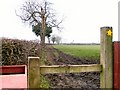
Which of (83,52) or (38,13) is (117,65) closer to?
(83,52)

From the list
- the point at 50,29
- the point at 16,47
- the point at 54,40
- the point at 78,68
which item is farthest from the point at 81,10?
the point at 78,68

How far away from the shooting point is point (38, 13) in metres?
18.9

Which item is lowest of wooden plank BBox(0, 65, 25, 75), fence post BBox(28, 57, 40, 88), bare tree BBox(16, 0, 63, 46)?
wooden plank BBox(0, 65, 25, 75)

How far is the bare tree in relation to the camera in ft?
59.7

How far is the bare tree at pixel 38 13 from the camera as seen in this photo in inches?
717

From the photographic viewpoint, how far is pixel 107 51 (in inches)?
77.3

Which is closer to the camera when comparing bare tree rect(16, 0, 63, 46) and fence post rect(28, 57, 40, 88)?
fence post rect(28, 57, 40, 88)

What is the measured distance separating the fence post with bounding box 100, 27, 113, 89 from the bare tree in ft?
52.5

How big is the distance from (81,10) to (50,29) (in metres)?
3.75

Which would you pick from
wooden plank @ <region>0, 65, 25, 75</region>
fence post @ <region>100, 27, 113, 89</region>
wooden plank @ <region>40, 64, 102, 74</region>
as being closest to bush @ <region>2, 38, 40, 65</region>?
wooden plank @ <region>0, 65, 25, 75</region>

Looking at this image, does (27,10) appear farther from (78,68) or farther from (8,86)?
(78,68)

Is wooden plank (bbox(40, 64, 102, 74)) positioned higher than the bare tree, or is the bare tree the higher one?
the bare tree

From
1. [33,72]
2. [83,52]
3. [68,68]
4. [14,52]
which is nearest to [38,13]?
[83,52]

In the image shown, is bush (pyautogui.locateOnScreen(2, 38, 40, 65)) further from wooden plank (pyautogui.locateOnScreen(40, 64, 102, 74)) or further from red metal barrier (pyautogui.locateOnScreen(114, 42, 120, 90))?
red metal barrier (pyautogui.locateOnScreen(114, 42, 120, 90))
